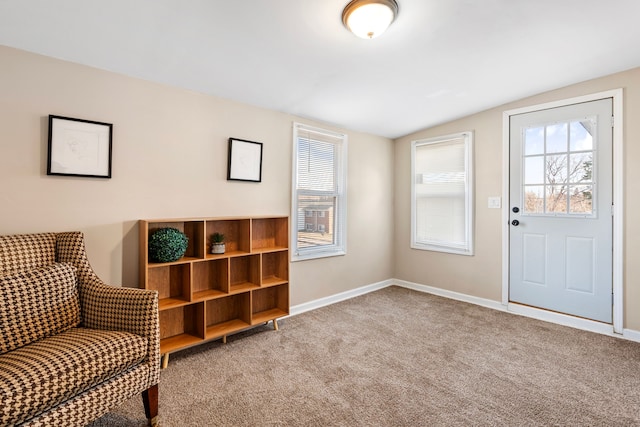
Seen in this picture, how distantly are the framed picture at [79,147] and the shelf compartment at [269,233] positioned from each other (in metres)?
1.25

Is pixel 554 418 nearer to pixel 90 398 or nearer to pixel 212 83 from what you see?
pixel 90 398

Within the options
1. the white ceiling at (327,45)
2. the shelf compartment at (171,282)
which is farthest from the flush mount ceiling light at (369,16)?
the shelf compartment at (171,282)

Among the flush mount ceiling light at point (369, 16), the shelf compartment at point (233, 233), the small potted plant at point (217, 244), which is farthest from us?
the shelf compartment at point (233, 233)

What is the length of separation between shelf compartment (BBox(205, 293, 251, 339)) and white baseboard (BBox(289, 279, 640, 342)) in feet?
1.95

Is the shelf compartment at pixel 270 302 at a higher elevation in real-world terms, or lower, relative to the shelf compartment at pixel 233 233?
Result: lower

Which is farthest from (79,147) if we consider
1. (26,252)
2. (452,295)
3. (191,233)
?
(452,295)

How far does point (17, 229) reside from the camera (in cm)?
186

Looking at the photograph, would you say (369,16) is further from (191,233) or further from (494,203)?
(494,203)

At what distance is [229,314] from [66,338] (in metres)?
1.40

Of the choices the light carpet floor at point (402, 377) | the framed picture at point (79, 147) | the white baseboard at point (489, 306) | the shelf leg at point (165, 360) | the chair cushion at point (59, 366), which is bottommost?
the light carpet floor at point (402, 377)

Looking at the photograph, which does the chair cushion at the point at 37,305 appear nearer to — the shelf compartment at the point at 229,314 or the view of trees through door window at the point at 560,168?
the shelf compartment at the point at 229,314

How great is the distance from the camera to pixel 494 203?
3.47m

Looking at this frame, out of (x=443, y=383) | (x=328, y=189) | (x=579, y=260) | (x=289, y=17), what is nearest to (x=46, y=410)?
(x=443, y=383)

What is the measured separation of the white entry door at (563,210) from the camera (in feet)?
9.25
